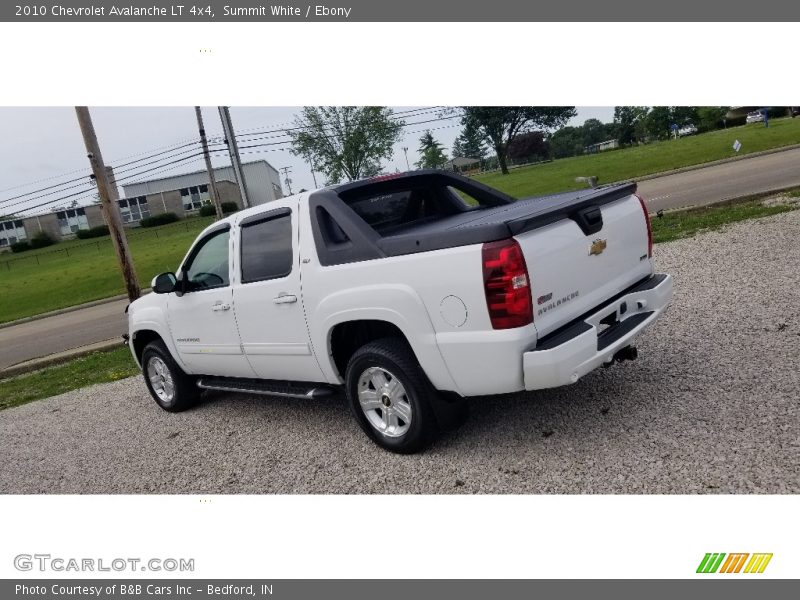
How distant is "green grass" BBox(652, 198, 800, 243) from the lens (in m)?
9.73

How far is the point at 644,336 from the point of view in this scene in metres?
5.37

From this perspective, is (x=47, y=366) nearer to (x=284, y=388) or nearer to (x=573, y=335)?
(x=284, y=388)

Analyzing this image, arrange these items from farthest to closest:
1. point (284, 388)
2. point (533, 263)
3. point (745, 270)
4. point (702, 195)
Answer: point (702, 195) → point (745, 270) → point (284, 388) → point (533, 263)

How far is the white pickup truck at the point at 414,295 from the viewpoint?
323cm

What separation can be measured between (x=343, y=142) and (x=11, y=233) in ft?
146

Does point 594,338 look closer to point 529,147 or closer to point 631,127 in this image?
point 529,147

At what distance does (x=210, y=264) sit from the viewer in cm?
523

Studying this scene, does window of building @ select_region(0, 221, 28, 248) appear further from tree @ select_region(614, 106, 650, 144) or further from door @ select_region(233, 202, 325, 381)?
door @ select_region(233, 202, 325, 381)

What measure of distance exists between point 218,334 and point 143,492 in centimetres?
141

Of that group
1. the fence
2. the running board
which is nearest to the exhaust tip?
the running board

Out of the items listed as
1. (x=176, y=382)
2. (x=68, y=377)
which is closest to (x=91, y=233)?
(x=68, y=377)

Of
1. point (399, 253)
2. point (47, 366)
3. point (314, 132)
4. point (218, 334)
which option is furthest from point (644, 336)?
point (314, 132)

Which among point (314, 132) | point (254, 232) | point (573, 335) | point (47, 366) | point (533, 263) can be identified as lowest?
point (47, 366)

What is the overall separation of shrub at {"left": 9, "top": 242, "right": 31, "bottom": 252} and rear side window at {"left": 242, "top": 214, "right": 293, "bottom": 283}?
51.7 m
